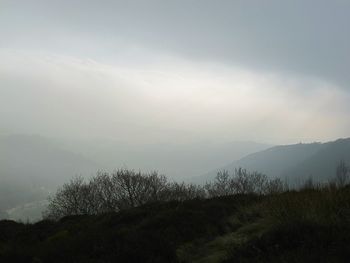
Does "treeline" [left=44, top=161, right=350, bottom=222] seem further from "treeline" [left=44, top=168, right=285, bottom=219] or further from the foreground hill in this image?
the foreground hill

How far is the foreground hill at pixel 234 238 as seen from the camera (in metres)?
7.94

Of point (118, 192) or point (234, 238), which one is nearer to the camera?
point (234, 238)

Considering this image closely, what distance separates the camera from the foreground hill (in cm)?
794

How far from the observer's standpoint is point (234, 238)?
1046 cm

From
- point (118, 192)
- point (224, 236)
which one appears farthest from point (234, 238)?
point (118, 192)

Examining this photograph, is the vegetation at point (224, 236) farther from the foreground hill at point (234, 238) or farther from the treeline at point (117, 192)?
the treeline at point (117, 192)

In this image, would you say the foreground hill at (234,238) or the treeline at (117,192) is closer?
the foreground hill at (234,238)

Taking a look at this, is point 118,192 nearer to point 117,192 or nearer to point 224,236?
point 117,192

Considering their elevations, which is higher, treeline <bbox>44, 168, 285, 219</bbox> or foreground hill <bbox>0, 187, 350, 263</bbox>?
treeline <bbox>44, 168, 285, 219</bbox>

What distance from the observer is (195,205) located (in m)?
17.5

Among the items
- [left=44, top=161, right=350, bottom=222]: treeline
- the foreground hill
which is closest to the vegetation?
the foreground hill

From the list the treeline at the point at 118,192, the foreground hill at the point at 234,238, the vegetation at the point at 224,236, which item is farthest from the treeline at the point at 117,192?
the foreground hill at the point at 234,238

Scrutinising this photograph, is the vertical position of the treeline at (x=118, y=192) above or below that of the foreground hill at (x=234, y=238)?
above

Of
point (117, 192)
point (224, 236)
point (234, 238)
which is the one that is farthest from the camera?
point (117, 192)
